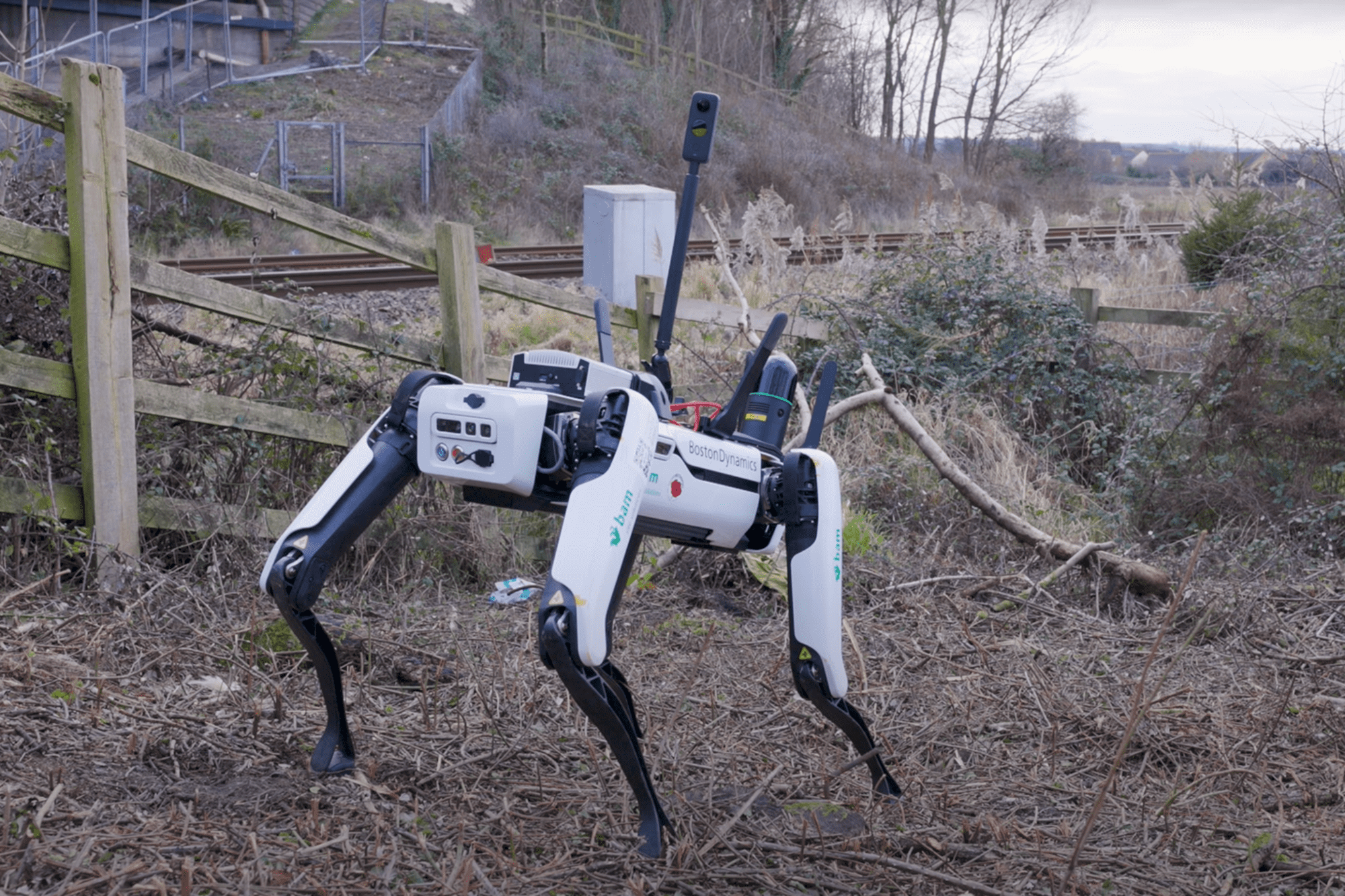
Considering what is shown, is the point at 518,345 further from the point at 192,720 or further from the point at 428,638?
the point at 192,720

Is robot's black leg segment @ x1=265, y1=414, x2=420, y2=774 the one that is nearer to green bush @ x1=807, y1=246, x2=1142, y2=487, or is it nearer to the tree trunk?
green bush @ x1=807, y1=246, x2=1142, y2=487

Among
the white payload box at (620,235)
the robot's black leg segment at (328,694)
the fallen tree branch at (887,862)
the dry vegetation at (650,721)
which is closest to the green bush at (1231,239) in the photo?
the dry vegetation at (650,721)

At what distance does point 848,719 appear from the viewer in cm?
310

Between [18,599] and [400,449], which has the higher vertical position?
[400,449]

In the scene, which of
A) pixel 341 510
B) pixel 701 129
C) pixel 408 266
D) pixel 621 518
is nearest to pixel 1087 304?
pixel 408 266

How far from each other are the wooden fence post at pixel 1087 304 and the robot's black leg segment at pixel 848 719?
6.49 metres

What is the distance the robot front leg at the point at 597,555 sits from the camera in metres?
2.36

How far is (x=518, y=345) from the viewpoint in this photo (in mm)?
9938

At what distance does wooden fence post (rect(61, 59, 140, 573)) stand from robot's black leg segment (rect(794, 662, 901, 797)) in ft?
9.79

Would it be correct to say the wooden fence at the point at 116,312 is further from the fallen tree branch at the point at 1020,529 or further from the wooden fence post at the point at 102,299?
the fallen tree branch at the point at 1020,529

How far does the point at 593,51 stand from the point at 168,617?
93.1 ft

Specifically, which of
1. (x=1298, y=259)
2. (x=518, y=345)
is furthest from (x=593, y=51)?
(x=1298, y=259)

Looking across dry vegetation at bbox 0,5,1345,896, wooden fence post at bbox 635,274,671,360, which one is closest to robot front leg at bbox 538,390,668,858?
dry vegetation at bbox 0,5,1345,896

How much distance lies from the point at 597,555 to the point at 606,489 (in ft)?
0.48
